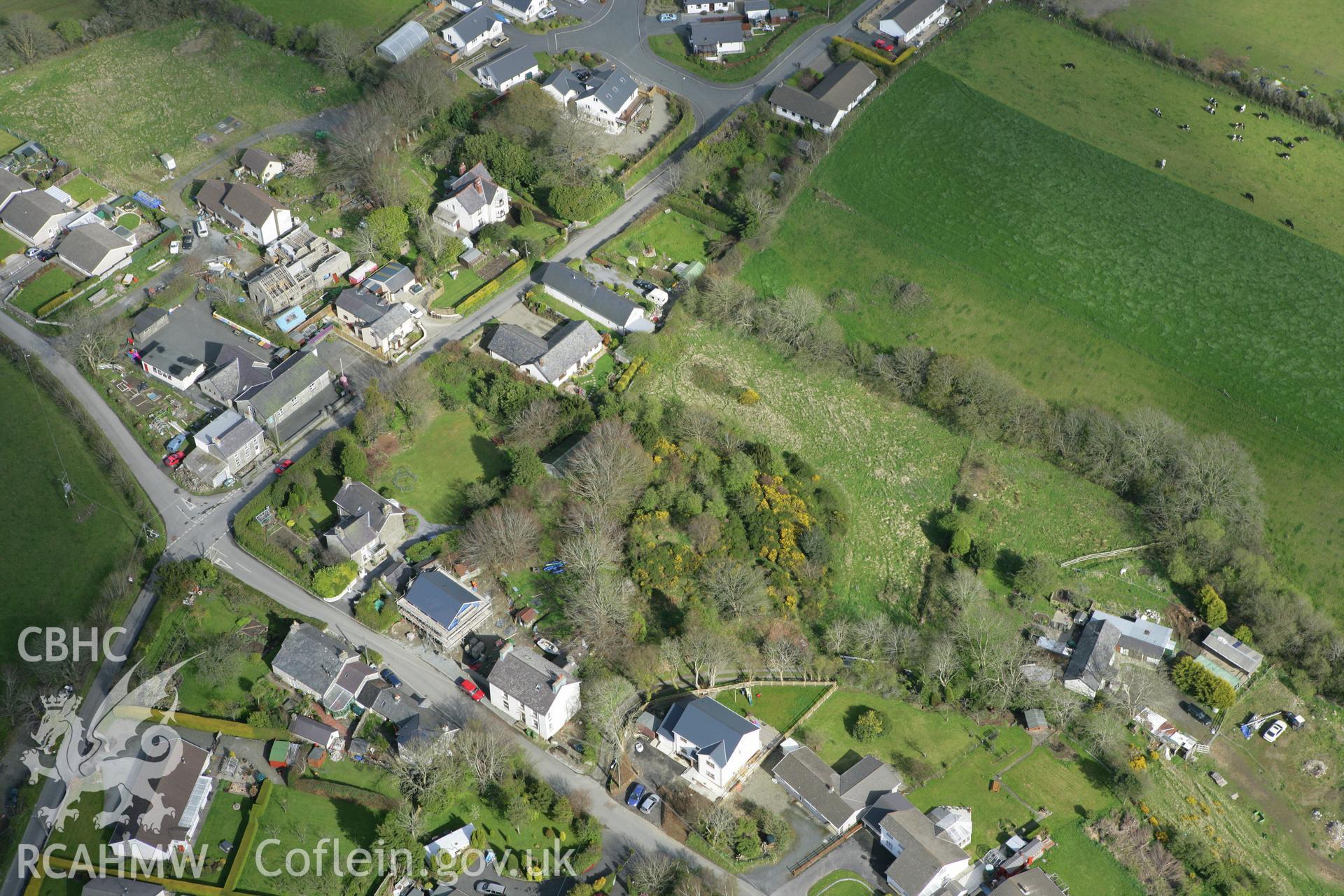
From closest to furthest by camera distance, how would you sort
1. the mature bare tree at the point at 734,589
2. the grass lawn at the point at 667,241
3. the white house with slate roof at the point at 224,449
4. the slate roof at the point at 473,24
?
1. the mature bare tree at the point at 734,589
2. the white house with slate roof at the point at 224,449
3. the grass lawn at the point at 667,241
4. the slate roof at the point at 473,24

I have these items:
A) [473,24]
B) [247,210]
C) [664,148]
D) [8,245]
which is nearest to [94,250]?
[8,245]

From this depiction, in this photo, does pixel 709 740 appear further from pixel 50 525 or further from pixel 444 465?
pixel 50 525

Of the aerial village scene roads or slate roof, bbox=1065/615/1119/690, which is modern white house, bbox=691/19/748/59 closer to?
the aerial village scene roads

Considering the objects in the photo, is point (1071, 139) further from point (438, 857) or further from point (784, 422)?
point (438, 857)

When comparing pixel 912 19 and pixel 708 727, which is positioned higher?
pixel 912 19

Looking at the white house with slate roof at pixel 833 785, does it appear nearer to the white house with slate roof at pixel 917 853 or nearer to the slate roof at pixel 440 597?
the white house with slate roof at pixel 917 853

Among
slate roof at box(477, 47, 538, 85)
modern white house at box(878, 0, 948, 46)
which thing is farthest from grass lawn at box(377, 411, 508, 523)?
modern white house at box(878, 0, 948, 46)

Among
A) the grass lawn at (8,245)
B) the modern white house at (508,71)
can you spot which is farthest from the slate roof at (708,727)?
the grass lawn at (8,245)
